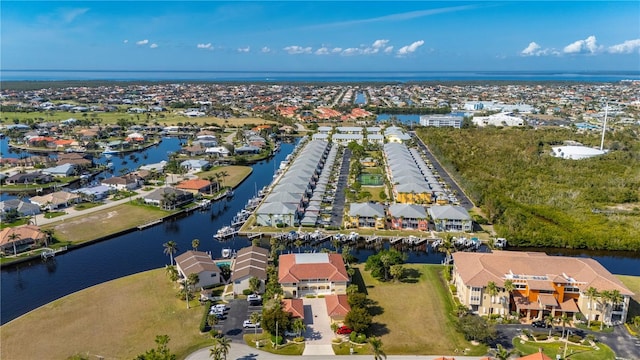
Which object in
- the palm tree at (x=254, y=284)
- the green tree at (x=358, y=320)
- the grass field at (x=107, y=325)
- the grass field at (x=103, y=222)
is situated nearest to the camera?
the grass field at (x=107, y=325)

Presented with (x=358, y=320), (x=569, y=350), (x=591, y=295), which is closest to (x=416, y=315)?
(x=358, y=320)

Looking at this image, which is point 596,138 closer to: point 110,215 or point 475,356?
point 475,356

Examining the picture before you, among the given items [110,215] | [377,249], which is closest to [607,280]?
[377,249]

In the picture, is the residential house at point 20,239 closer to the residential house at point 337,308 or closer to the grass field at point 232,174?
the grass field at point 232,174

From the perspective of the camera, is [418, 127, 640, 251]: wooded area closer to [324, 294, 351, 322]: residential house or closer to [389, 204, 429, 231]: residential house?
[389, 204, 429, 231]: residential house

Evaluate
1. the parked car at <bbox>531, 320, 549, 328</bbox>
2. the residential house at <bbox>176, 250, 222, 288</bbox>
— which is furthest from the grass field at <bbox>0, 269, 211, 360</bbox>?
the parked car at <bbox>531, 320, 549, 328</bbox>

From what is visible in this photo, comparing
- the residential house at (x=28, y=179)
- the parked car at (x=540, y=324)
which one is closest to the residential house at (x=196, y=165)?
the residential house at (x=28, y=179)
